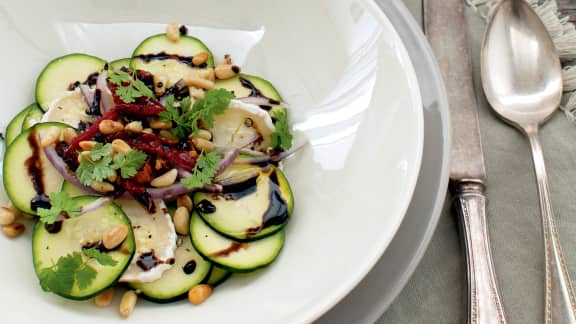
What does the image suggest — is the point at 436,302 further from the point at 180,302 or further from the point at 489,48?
the point at 489,48

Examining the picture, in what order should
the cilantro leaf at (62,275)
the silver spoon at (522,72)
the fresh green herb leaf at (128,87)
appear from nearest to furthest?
1. the cilantro leaf at (62,275)
2. the fresh green herb leaf at (128,87)
3. the silver spoon at (522,72)

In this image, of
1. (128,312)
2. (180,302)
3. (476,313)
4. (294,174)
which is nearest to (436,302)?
(476,313)

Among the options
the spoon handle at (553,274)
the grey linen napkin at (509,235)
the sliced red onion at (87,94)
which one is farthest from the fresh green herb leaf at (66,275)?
the spoon handle at (553,274)

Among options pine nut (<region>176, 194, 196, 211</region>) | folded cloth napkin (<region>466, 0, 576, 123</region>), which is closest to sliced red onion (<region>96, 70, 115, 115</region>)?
pine nut (<region>176, 194, 196, 211</region>)

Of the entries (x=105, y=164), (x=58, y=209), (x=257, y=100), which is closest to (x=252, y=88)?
(x=257, y=100)

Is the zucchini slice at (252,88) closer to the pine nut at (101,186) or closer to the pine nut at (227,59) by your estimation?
the pine nut at (227,59)

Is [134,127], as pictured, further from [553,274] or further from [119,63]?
[553,274]
